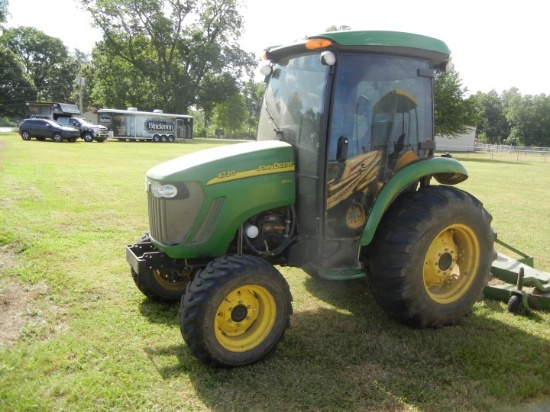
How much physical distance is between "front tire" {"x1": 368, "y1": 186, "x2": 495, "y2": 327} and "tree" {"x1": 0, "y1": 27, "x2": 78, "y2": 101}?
8472 centimetres

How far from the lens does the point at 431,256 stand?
414 cm

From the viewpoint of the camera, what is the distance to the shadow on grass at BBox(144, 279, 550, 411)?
312 cm

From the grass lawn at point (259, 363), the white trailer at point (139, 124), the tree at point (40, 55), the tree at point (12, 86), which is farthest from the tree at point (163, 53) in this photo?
the grass lawn at point (259, 363)

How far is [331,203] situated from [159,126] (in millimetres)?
42519

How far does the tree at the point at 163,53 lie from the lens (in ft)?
165

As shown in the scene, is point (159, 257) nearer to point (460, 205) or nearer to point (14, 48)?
point (460, 205)

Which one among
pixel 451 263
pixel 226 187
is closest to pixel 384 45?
pixel 226 187

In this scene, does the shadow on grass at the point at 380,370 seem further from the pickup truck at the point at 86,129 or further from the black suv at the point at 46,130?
the pickup truck at the point at 86,129

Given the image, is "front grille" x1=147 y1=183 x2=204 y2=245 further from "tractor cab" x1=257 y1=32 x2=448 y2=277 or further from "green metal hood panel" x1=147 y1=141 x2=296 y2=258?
"tractor cab" x1=257 y1=32 x2=448 y2=277

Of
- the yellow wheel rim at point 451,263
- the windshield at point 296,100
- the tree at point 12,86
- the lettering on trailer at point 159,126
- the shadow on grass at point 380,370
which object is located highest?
the tree at point 12,86

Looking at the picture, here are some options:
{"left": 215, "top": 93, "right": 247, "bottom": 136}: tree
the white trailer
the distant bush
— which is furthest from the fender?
the distant bush

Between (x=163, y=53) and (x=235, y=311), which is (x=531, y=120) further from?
(x=235, y=311)

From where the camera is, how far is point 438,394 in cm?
320

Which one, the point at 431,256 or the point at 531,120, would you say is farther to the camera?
the point at 531,120
